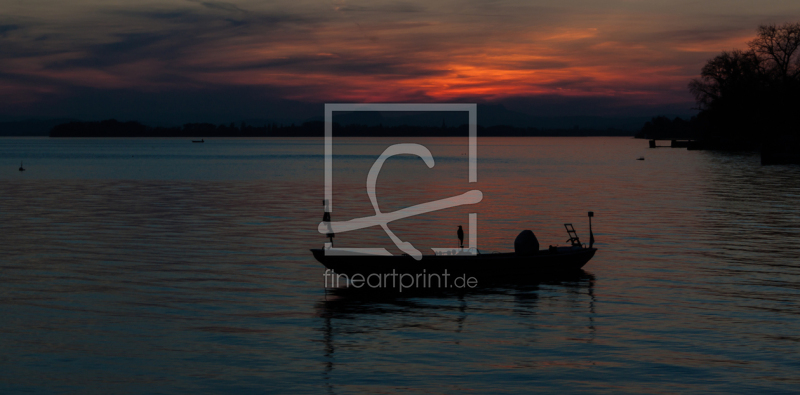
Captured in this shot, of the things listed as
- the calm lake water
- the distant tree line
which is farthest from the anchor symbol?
the distant tree line

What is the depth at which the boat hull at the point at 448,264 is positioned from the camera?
32156mm

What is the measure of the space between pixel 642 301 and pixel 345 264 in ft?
40.0

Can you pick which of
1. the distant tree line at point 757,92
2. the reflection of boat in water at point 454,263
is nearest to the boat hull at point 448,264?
the reflection of boat in water at point 454,263

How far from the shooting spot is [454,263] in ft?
107

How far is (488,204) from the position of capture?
241ft

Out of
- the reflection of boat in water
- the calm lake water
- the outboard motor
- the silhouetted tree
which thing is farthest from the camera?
the silhouetted tree

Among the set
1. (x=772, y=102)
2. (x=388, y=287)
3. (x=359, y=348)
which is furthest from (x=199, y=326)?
(x=772, y=102)

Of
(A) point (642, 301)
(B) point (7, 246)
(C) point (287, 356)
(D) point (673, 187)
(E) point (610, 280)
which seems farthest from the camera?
(D) point (673, 187)

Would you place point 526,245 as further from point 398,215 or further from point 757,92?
point 757,92

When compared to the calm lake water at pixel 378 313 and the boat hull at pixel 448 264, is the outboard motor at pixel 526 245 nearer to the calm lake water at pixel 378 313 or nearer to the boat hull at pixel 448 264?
the boat hull at pixel 448 264

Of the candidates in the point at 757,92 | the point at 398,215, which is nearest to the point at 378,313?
the point at 398,215

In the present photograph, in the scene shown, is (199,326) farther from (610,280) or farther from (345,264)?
(610,280)

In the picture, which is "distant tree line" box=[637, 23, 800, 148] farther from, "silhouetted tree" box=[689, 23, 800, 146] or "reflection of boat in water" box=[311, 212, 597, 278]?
"reflection of boat in water" box=[311, 212, 597, 278]

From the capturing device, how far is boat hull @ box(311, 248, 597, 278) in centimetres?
3216
